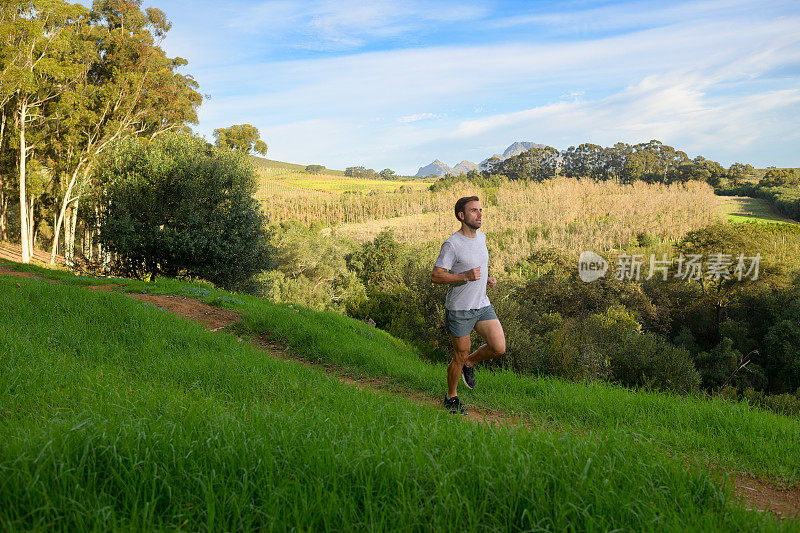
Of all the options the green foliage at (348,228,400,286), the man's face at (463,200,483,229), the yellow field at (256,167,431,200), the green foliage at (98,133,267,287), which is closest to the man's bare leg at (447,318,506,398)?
the man's face at (463,200,483,229)

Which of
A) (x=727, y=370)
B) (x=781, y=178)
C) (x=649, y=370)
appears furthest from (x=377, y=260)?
(x=781, y=178)

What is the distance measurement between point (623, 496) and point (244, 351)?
5.79 m

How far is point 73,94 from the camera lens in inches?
951

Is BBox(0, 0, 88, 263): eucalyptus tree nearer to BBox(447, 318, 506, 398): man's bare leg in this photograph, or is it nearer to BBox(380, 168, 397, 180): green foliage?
BBox(447, 318, 506, 398): man's bare leg

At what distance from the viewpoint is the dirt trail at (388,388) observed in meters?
3.38

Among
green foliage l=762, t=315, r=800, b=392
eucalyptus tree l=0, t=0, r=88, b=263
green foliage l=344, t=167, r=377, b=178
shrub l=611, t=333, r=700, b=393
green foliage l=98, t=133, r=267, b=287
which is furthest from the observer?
green foliage l=344, t=167, r=377, b=178

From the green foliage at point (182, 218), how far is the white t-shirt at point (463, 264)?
49.6 ft


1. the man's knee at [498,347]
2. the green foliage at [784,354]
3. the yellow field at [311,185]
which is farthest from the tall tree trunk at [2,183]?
the yellow field at [311,185]

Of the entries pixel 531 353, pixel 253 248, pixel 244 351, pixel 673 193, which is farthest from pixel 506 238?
pixel 244 351

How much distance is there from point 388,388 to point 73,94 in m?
26.5

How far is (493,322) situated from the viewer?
5555 millimetres

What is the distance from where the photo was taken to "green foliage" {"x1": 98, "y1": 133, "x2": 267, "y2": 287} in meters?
18.5

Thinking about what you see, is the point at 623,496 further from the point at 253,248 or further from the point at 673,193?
the point at 673,193

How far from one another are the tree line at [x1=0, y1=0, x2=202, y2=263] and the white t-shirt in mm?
24596
